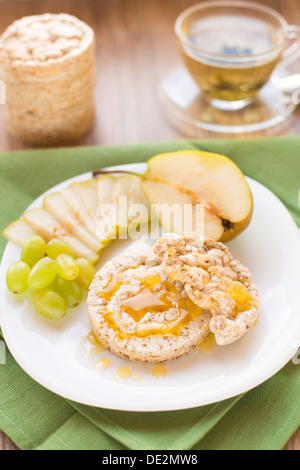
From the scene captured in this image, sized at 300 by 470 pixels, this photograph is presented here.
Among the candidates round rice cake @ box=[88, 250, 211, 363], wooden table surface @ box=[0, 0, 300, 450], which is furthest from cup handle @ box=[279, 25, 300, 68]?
round rice cake @ box=[88, 250, 211, 363]

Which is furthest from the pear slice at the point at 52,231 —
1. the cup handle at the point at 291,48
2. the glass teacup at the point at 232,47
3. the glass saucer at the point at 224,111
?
the cup handle at the point at 291,48

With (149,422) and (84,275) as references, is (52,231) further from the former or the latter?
(149,422)

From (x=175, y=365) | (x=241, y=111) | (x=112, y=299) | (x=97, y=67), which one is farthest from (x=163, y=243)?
(x=97, y=67)

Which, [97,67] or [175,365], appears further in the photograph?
[97,67]

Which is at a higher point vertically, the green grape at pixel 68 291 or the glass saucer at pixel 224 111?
the glass saucer at pixel 224 111

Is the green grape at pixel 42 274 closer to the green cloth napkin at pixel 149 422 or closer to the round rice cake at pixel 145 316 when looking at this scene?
the round rice cake at pixel 145 316
